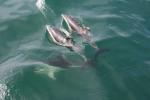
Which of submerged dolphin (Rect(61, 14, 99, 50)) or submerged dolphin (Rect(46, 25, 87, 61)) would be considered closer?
submerged dolphin (Rect(46, 25, 87, 61))

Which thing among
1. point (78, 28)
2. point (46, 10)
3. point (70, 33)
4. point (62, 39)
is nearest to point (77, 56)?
point (62, 39)

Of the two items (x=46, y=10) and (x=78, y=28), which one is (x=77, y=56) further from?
(x=46, y=10)

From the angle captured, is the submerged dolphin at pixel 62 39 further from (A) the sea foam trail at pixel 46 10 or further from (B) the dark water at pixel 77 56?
(A) the sea foam trail at pixel 46 10

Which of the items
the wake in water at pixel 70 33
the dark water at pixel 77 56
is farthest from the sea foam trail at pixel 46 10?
the wake in water at pixel 70 33

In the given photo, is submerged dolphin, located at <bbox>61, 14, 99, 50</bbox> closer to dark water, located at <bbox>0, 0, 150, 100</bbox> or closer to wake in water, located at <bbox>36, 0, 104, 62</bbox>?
wake in water, located at <bbox>36, 0, 104, 62</bbox>

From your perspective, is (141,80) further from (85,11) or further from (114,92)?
(85,11)

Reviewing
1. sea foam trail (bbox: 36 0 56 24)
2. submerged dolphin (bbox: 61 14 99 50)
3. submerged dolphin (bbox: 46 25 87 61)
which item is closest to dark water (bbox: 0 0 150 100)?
sea foam trail (bbox: 36 0 56 24)
